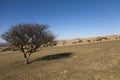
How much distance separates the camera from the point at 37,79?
16484 mm

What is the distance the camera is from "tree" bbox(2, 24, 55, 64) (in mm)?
28609

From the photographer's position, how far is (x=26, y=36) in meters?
28.8

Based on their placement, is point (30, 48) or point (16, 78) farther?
point (30, 48)

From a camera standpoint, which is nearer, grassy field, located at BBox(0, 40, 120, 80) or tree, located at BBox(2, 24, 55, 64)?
grassy field, located at BBox(0, 40, 120, 80)

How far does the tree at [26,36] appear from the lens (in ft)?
93.9

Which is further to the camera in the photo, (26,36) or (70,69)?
(26,36)

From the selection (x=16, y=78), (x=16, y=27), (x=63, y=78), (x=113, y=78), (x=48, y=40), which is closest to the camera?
(x=113, y=78)

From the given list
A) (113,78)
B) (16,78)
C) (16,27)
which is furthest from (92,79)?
(16,27)

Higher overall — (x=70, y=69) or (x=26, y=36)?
(x=26, y=36)

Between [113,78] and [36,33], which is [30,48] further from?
[113,78]

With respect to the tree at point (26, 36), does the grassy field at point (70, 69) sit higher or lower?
lower

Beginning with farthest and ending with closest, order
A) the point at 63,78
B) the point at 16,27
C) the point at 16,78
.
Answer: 1. the point at 16,27
2. the point at 16,78
3. the point at 63,78

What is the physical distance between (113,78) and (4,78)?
40.3 feet

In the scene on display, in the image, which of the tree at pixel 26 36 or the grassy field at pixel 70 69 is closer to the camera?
the grassy field at pixel 70 69
